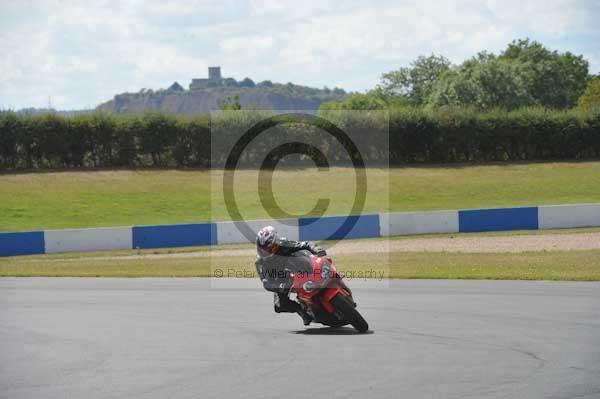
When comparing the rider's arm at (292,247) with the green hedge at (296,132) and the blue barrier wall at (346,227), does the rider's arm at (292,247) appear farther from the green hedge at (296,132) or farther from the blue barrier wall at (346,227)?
the green hedge at (296,132)

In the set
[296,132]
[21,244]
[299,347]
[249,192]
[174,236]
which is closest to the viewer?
[299,347]

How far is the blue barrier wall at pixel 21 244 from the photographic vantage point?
2725 cm

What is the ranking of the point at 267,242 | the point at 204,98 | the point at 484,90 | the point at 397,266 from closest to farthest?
the point at 267,242 → the point at 397,266 → the point at 484,90 → the point at 204,98

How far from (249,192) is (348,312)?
31299 mm

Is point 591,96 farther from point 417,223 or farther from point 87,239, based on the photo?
point 87,239

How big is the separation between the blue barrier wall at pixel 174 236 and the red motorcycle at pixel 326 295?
17497mm

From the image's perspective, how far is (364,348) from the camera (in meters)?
9.84

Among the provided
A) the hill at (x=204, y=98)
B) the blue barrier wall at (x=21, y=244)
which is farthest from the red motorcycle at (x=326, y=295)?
the hill at (x=204, y=98)

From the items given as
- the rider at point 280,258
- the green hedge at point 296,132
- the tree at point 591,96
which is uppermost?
the tree at point 591,96

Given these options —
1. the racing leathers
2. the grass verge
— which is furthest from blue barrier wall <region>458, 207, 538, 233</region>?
the racing leathers

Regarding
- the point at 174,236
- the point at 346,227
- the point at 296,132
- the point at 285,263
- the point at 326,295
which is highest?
the point at 296,132

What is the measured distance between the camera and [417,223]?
29938 mm

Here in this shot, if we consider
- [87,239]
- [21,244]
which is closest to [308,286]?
[87,239]

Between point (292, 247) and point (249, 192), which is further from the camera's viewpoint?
point (249, 192)
